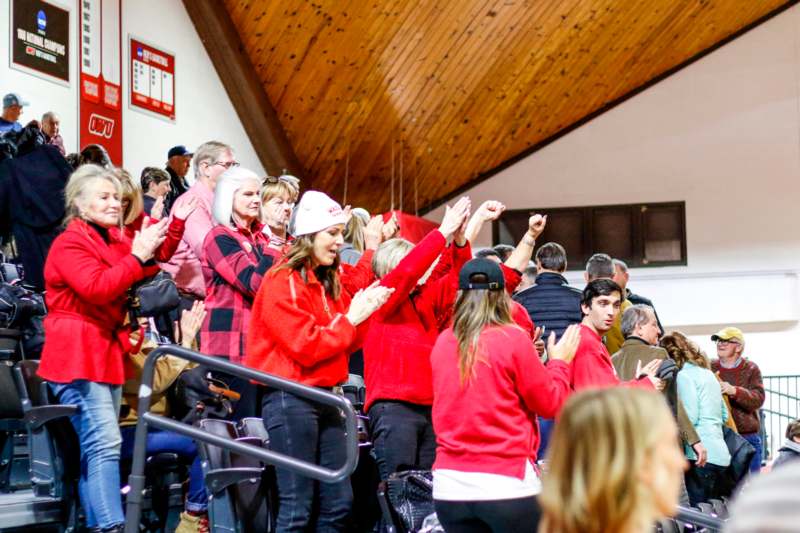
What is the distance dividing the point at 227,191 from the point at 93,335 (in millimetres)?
1007

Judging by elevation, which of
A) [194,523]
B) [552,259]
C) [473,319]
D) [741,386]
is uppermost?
[552,259]

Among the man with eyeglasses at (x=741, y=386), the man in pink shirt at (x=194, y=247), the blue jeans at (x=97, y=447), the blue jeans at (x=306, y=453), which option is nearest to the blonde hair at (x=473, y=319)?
the blue jeans at (x=306, y=453)

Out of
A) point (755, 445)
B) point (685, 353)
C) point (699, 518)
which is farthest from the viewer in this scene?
point (755, 445)

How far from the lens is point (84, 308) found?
438 centimetres

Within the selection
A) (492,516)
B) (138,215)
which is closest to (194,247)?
(138,215)

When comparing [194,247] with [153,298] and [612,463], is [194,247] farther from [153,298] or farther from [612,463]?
[612,463]

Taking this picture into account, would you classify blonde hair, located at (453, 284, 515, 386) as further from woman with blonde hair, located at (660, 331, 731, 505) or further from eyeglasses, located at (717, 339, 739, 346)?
eyeglasses, located at (717, 339, 739, 346)

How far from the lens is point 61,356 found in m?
4.32

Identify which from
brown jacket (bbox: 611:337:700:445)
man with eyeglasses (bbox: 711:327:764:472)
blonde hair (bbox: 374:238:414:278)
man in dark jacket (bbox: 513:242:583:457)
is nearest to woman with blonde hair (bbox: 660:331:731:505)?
brown jacket (bbox: 611:337:700:445)

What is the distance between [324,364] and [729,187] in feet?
35.5

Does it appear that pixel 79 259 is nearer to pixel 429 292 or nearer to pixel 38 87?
pixel 429 292

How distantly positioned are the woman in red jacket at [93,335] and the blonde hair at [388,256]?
98 cm

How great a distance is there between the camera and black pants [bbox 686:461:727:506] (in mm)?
7141

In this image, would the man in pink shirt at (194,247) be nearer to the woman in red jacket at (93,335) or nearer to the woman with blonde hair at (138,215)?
the woman with blonde hair at (138,215)
